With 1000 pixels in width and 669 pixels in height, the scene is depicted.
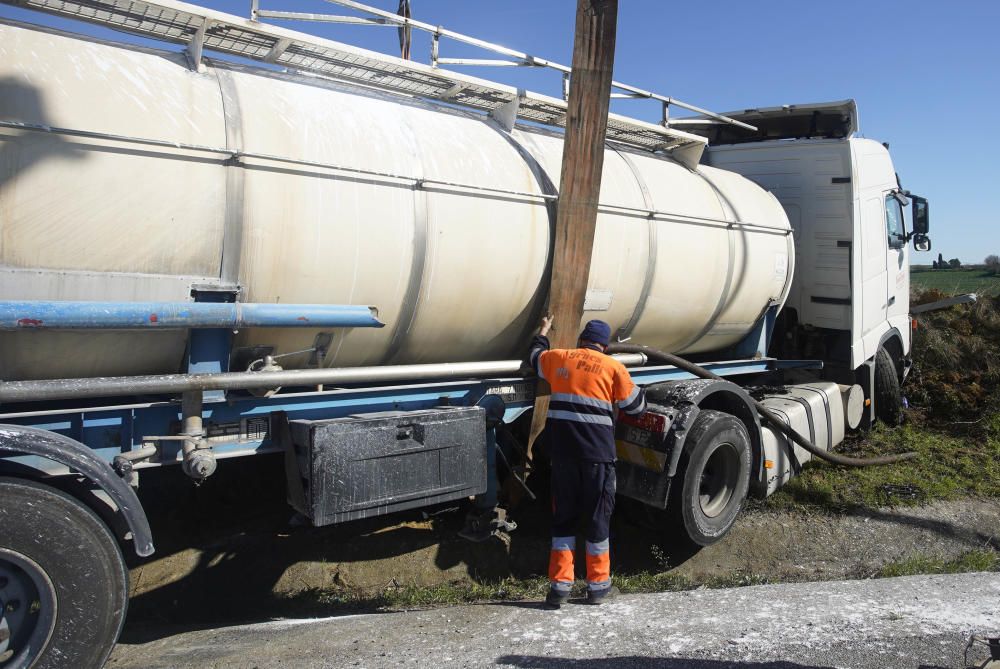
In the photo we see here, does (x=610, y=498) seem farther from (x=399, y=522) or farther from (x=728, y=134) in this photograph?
(x=728, y=134)

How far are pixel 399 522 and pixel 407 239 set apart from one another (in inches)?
94.8

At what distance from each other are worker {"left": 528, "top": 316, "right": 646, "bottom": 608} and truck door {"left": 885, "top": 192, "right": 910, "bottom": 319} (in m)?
5.42

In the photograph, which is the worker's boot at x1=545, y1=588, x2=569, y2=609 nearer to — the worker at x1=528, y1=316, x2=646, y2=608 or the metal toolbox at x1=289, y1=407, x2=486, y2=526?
the worker at x1=528, y1=316, x2=646, y2=608

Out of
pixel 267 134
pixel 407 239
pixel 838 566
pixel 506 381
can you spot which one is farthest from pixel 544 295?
pixel 838 566

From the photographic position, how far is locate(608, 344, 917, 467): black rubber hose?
558 centimetres

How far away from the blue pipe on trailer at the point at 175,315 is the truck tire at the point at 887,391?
700cm

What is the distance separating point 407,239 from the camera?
4246 millimetres

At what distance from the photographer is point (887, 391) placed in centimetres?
891

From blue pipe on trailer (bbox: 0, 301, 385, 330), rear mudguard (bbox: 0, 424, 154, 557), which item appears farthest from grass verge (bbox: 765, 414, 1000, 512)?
rear mudguard (bbox: 0, 424, 154, 557)

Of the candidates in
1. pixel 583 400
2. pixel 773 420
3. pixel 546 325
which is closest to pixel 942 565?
pixel 773 420

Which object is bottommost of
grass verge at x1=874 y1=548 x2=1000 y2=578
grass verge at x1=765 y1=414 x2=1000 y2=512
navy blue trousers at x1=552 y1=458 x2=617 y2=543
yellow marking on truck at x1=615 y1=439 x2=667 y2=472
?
grass verge at x1=874 y1=548 x2=1000 y2=578

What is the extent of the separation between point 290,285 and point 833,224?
19.8 feet

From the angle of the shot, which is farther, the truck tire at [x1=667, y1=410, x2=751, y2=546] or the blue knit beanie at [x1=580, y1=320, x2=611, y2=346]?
the truck tire at [x1=667, y1=410, x2=751, y2=546]

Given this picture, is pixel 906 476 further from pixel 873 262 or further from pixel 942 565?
pixel 873 262
